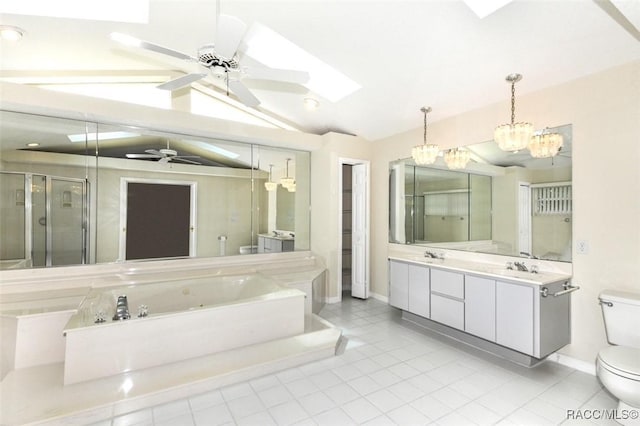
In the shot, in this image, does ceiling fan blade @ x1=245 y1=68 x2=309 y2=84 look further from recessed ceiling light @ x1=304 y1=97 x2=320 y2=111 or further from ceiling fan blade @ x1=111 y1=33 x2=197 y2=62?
recessed ceiling light @ x1=304 y1=97 x2=320 y2=111

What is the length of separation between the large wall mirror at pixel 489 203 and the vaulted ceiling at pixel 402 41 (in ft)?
2.02

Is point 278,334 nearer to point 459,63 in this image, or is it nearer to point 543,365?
point 543,365

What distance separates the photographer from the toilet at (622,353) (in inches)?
66.0

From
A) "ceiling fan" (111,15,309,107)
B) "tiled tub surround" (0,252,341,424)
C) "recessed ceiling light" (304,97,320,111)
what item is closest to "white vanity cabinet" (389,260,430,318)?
"tiled tub surround" (0,252,341,424)

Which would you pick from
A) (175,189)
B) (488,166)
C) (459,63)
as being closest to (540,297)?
(488,166)

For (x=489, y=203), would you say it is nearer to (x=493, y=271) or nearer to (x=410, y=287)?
(x=493, y=271)

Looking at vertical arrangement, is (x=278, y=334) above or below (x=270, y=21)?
below

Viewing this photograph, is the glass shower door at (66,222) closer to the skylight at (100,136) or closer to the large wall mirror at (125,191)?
the large wall mirror at (125,191)

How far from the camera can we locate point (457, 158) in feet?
11.0

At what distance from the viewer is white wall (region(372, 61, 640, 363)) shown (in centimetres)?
217

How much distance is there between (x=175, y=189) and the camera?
13.0 ft

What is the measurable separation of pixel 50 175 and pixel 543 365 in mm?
5147

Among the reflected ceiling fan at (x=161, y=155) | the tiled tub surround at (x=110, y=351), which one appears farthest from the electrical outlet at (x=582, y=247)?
the reflected ceiling fan at (x=161, y=155)

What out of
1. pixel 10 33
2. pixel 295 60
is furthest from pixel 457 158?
pixel 10 33
